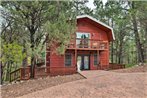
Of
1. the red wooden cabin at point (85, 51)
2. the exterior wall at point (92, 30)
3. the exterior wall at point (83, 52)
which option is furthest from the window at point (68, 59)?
the exterior wall at point (92, 30)

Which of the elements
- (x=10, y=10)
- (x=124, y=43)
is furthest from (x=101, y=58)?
(x=124, y=43)

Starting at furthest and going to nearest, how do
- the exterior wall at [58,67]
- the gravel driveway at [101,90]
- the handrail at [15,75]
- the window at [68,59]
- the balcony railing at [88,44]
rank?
the window at [68,59] < the balcony railing at [88,44] < the exterior wall at [58,67] < the handrail at [15,75] < the gravel driveway at [101,90]

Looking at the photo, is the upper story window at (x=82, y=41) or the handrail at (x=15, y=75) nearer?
the handrail at (x=15, y=75)

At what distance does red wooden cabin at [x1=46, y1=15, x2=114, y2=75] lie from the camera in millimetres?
21186

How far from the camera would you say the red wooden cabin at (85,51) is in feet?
69.5

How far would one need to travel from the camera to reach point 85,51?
904 inches


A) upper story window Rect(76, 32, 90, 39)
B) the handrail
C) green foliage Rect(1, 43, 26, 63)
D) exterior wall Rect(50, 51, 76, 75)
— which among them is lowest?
the handrail

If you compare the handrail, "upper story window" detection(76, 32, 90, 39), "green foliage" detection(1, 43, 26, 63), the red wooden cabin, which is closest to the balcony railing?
the red wooden cabin

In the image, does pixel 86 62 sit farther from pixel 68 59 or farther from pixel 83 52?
pixel 68 59

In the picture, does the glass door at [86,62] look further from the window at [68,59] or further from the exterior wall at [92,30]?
the exterior wall at [92,30]

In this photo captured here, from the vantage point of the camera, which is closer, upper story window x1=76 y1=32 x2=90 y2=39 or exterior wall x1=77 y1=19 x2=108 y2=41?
upper story window x1=76 y1=32 x2=90 y2=39

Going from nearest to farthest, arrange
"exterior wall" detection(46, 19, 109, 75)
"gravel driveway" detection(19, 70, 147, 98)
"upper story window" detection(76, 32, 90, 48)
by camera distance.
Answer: "gravel driveway" detection(19, 70, 147, 98), "exterior wall" detection(46, 19, 109, 75), "upper story window" detection(76, 32, 90, 48)

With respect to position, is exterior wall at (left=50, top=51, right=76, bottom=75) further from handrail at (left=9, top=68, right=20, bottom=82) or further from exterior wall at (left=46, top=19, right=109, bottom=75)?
handrail at (left=9, top=68, right=20, bottom=82)

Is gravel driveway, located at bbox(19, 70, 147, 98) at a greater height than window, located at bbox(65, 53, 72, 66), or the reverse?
window, located at bbox(65, 53, 72, 66)
